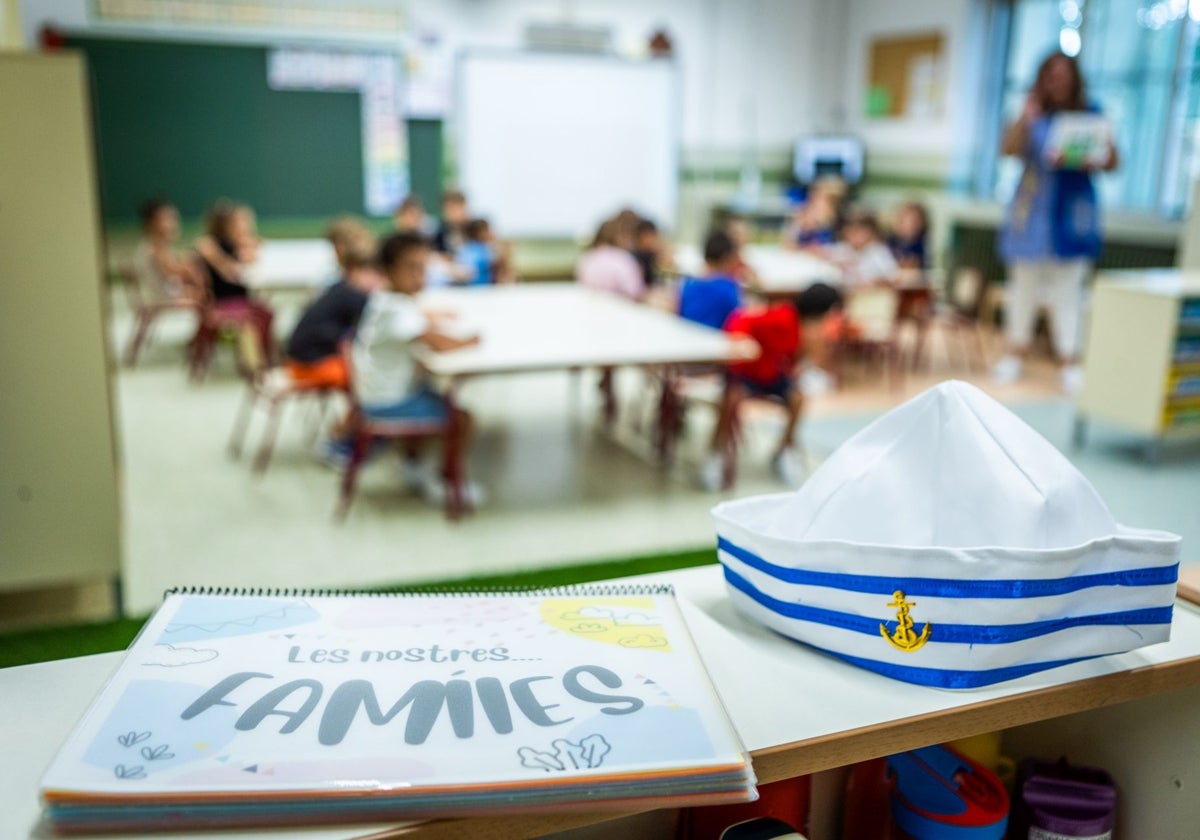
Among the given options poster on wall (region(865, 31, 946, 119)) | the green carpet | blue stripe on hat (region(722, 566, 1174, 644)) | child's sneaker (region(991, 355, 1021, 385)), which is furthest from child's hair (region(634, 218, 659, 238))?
blue stripe on hat (region(722, 566, 1174, 644))

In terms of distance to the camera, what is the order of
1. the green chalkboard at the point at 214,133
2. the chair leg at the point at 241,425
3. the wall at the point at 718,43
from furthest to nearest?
the wall at the point at 718,43, the green chalkboard at the point at 214,133, the chair leg at the point at 241,425

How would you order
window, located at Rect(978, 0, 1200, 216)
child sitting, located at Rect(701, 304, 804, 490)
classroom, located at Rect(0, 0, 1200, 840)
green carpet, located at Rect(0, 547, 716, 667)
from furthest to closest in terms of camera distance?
1. window, located at Rect(978, 0, 1200, 216)
2. child sitting, located at Rect(701, 304, 804, 490)
3. green carpet, located at Rect(0, 547, 716, 667)
4. classroom, located at Rect(0, 0, 1200, 840)

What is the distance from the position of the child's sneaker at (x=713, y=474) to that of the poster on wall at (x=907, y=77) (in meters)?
5.84

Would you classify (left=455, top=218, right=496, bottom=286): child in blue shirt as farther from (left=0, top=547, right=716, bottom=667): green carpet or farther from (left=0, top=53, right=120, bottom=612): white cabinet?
(left=0, top=53, right=120, bottom=612): white cabinet

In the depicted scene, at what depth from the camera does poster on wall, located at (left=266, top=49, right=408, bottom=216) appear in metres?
8.24

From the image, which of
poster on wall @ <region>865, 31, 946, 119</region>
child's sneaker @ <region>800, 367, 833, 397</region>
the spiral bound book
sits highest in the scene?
poster on wall @ <region>865, 31, 946, 119</region>

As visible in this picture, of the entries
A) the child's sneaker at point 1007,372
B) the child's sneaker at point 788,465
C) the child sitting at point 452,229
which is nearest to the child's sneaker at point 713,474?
the child's sneaker at point 788,465

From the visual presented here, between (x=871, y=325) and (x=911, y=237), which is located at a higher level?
(x=911, y=237)

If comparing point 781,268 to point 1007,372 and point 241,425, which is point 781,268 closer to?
point 1007,372

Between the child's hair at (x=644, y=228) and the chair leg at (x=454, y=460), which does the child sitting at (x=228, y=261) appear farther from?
the chair leg at (x=454, y=460)

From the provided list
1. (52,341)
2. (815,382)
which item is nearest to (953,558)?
(52,341)

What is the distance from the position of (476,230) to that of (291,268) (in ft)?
4.02

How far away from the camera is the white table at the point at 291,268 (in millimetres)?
5691

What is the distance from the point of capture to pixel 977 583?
866 millimetres
